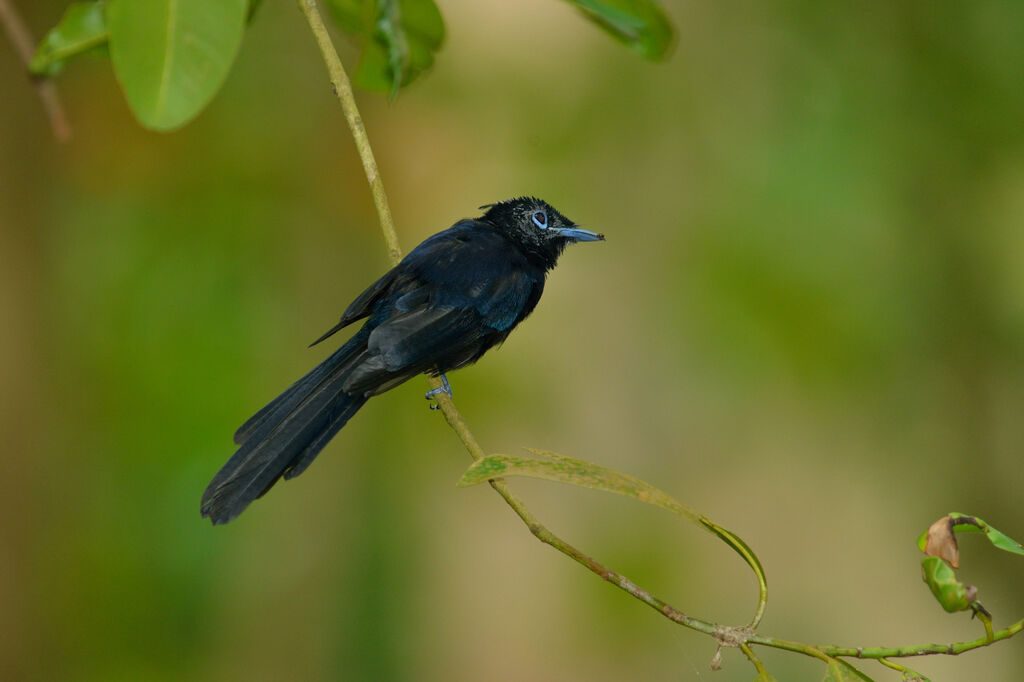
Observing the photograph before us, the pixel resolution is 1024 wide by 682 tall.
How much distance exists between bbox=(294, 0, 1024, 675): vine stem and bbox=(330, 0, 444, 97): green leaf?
0.09 m

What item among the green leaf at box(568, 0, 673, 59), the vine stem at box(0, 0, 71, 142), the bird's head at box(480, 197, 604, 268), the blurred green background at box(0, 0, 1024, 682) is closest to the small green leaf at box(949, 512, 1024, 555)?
the green leaf at box(568, 0, 673, 59)

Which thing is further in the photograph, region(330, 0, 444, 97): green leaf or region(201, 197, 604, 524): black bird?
region(201, 197, 604, 524): black bird

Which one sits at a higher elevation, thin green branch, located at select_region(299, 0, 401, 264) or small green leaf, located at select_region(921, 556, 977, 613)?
thin green branch, located at select_region(299, 0, 401, 264)

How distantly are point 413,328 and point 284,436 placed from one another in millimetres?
571

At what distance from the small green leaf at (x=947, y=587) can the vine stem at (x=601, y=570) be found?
0.07 m

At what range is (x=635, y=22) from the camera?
6.31 ft

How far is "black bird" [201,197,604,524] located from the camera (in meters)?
2.28

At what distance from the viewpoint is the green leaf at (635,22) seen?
188cm

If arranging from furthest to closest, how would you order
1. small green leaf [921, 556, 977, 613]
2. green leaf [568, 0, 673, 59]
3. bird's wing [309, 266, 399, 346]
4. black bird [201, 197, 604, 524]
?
bird's wing [309, 266, 399, 346]
black bird [201, 197, 604, 524]
green leaf [568, 0, 673, 59]
small green leaf [921, 556, 977, 613]

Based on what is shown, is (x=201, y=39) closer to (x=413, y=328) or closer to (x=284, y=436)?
(x=284, y=436)

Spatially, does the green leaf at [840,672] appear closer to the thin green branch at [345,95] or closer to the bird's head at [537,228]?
the thin green branch at [345,95]

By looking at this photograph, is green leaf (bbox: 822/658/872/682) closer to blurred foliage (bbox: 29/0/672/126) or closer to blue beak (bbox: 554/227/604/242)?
blurred foliage (bbox: 29/0/672/126)

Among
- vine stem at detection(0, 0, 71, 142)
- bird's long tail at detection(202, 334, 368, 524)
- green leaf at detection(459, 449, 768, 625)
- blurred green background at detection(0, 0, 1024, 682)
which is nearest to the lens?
green leaf at detection(459, 449, 768, 625)

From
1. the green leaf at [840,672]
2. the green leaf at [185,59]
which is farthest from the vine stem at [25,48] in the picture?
the green leaf at [840,672]
